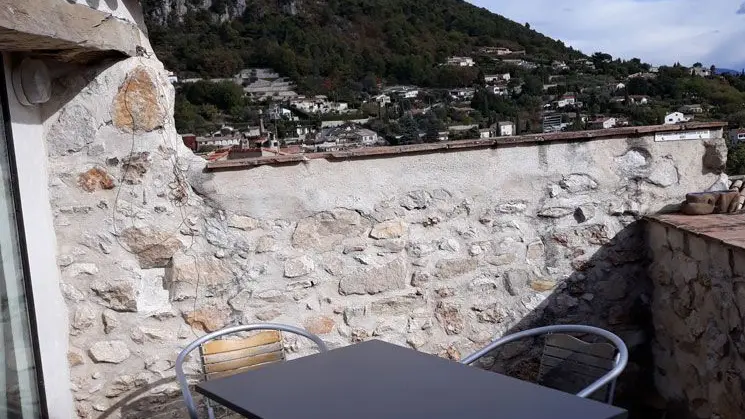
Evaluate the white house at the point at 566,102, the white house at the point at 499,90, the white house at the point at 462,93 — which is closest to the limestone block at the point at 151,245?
the white house at the point at 566,102

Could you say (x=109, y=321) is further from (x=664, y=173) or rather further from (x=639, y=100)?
(x=639, y=100)

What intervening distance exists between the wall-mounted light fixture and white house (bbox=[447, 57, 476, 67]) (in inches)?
584

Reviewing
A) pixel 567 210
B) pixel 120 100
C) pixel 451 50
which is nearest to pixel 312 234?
pixel 120 100

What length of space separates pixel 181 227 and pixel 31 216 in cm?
63

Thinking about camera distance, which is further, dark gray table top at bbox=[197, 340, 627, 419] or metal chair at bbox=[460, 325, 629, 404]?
metal chair at bbox=[460, 325, 629, 404]

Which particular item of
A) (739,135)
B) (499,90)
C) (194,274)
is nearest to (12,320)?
(194,274)

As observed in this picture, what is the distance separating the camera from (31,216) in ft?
9.36

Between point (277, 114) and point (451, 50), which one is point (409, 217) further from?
point (451, 50)

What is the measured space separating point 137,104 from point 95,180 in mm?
398

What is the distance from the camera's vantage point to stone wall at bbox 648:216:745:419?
2.75 meters

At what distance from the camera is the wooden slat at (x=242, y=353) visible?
99.6 inches

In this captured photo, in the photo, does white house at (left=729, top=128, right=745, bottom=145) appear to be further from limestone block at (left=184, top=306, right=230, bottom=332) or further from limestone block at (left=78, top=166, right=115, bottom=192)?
limestone block at (left=78, top=166, right=115, bottom=192)

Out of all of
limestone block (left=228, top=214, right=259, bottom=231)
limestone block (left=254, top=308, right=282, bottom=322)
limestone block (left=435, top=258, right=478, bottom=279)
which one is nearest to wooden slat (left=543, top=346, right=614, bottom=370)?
limestone block (left=435, top=258, right=478, bottom=279)

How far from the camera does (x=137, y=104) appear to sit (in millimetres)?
3043
